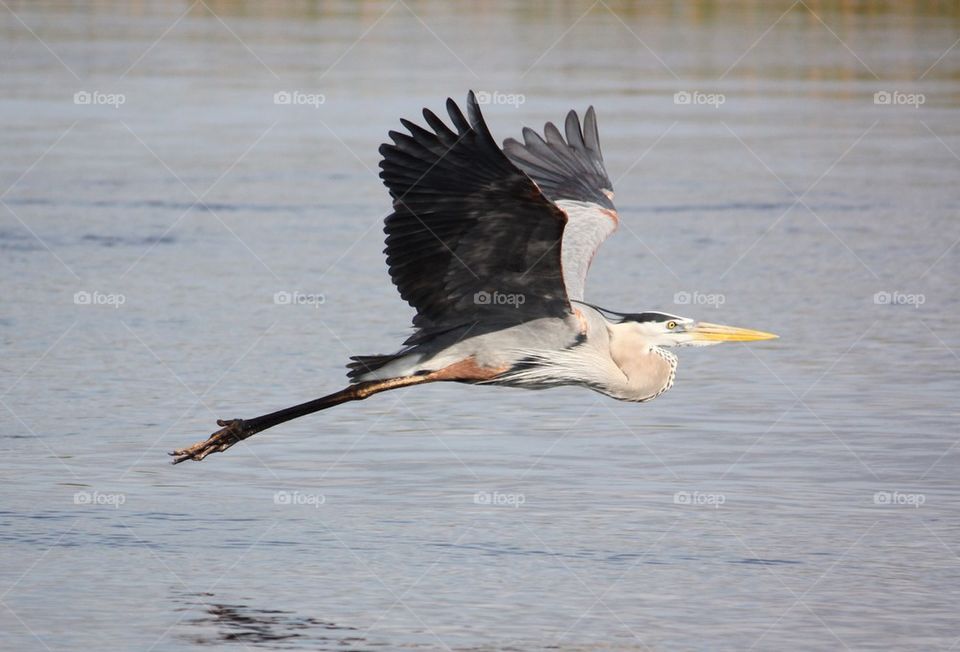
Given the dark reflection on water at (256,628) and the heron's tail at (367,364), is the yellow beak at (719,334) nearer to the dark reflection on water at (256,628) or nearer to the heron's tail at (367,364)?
the heron's tail at (367,364)

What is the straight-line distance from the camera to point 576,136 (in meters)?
10.8

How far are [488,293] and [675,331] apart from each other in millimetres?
1175

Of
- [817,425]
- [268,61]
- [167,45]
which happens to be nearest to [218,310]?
[817,425]

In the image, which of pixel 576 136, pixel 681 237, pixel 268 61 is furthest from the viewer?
pixel 268 61

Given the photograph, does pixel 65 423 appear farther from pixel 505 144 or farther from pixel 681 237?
pixel 681 237

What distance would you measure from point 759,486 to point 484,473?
1.46 m

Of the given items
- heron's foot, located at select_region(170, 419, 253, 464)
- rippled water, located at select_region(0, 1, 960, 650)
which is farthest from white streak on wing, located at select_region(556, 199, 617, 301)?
heron's foot, located at select_region(170, 419, 253, 464)

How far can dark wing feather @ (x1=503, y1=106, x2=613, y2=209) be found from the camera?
34.9 ft

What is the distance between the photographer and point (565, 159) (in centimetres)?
1070

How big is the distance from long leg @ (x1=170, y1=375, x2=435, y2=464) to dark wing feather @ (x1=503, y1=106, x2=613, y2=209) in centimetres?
180

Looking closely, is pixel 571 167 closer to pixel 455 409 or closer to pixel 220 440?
pixel 455 409

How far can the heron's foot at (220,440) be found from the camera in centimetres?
923

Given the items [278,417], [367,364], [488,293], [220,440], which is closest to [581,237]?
[488,293]

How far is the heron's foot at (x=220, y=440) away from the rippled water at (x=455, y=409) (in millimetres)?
281
